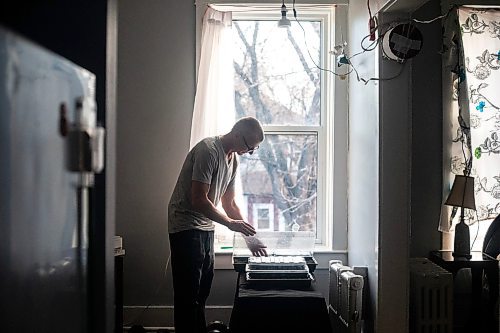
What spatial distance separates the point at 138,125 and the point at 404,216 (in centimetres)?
187

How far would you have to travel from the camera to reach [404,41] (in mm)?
3668

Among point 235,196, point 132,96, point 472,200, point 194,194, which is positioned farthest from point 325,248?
point 132,96

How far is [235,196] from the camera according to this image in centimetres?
441

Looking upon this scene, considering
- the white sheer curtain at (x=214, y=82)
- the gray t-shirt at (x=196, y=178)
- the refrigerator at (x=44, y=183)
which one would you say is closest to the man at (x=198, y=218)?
the gray t-shirt at (x=196, y=178)

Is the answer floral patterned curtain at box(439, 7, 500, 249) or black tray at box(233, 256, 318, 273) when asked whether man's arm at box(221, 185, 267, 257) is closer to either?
black tray at box(233, 256, 318, 273)

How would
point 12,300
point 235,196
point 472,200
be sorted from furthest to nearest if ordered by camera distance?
point 235,196, point 472,200, point 12,300

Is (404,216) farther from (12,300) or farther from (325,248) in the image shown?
(12,300)

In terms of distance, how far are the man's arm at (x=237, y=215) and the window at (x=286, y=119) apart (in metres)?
0.45

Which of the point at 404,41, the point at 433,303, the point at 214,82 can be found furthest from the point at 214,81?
the point at 433,303

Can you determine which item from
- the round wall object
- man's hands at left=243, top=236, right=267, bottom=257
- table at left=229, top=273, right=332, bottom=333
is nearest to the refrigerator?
table at left=229, top=273, right=332, bottom=333

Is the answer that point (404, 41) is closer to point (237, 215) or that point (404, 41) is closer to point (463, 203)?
point (463, 203)

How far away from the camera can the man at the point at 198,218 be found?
3.70 m

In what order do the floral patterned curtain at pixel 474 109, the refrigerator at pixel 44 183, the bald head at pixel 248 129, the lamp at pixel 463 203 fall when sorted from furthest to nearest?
the floral patterned curtain at pixel 474 109 < the lamp at pixel 463 203 < the bald head at pixel 248 129 < the refrigerator at pixel 44 183

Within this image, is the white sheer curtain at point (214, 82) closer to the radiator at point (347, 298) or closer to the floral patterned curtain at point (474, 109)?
the radiator at point (347, 298)
